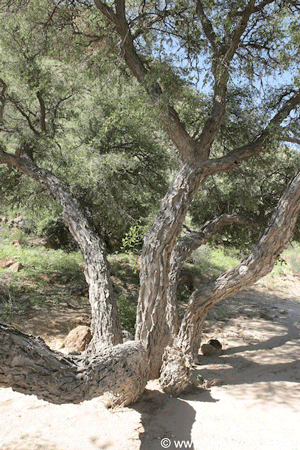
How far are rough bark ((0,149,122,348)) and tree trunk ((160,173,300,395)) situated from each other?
2.51ft

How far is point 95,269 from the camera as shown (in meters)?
5.20

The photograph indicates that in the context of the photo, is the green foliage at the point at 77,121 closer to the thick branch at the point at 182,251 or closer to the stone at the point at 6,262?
the thick branch at the point at 182,251

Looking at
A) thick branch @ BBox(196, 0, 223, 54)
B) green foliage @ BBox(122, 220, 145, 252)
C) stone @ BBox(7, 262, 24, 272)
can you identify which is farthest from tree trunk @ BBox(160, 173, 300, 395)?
stone @ BBox(7, 262, 24, 272)

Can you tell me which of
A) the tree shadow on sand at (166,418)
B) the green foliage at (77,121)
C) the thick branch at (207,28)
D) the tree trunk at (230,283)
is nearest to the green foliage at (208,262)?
the green foliage at (77,121)

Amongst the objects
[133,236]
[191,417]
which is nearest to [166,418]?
[191,417]

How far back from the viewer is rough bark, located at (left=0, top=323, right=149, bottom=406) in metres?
2.71

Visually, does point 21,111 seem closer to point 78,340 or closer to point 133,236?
point 133,236

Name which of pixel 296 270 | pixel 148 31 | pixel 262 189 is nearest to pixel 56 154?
pixel 148 31

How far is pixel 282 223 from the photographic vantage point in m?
4.98

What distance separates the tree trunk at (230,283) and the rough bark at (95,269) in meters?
0.77

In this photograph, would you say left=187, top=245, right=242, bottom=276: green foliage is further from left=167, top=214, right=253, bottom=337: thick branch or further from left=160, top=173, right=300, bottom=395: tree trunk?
left=160, top=173, right=300, bottom=395: tree trunk

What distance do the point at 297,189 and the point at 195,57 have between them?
304 centimetres

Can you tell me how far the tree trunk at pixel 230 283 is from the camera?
450 centimetres

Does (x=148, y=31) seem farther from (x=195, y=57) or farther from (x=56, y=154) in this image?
(x=56, y=154)
